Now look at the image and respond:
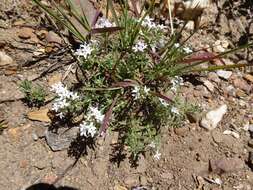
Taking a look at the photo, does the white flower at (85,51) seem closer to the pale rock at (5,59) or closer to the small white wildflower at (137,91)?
the small white wildflower at (137,91)

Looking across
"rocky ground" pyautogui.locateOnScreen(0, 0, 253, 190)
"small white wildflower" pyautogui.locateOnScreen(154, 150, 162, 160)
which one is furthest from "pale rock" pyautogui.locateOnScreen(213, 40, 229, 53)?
"small white wildflower" pyautogui.locateOnScreen(154, 150, 162, 160)

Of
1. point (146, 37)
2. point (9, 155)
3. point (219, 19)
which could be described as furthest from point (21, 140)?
point (219, 19)

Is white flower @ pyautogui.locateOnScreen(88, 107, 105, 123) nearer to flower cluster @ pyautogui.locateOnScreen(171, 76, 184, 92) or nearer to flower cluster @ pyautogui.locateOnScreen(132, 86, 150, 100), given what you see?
flower cluster @ pyautogui.locateOnScreen(132, 86, 150, 100)

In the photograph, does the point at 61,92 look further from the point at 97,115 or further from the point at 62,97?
the point at 97,115

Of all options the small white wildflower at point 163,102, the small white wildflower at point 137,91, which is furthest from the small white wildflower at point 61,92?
the small white wildflower at point 163,102

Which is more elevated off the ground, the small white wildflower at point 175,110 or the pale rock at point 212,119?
the small white wildflower at point 175,110

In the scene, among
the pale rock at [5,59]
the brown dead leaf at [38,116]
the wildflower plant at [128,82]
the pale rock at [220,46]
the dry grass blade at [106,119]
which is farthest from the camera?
the pale rock at [220,46]

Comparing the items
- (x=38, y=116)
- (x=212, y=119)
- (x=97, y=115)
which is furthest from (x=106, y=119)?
(x=212, y=119)

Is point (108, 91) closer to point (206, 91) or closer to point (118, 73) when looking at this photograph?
point (118, 73)
